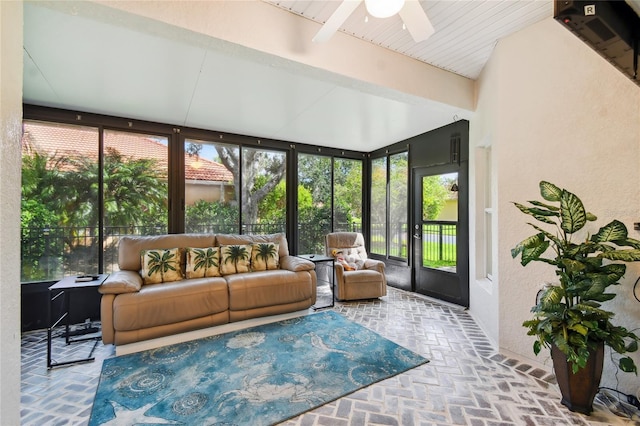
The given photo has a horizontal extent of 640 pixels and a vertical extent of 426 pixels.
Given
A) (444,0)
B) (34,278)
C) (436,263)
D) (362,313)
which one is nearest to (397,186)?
(436,263)

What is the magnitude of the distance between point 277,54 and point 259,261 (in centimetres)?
257

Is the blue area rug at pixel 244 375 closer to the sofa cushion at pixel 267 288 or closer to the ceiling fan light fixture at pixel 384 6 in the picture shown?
the sofa cushion at pixel 267 288

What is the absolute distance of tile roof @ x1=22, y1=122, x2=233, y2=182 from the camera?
129 inches

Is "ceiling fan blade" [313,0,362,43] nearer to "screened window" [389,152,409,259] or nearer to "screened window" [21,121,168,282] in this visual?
"screened window" [21,121,168,282]

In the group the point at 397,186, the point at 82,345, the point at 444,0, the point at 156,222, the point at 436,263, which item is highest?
the point at 444,0

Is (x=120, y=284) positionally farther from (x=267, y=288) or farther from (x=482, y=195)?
(x=482, y=195)

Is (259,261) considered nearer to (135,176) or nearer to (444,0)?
(135,176)

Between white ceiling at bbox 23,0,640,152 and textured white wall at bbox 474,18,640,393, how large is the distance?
0.96ft

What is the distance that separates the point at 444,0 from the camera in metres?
1.87

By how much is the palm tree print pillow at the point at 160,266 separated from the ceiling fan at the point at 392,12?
9.50 feet

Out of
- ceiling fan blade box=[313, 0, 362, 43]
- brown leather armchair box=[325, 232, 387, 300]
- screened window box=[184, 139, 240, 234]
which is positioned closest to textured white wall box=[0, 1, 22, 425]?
ceiling fan blade box=[313, 0, 362, 43]

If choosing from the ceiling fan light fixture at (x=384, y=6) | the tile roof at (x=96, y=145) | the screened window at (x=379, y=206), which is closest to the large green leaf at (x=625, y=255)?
the ceiling fan light fixture at (x=384, y=6)

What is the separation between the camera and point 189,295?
2.87 metres

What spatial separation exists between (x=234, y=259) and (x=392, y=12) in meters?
3.07
